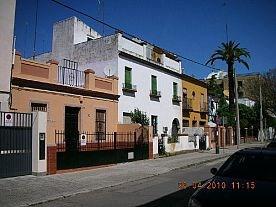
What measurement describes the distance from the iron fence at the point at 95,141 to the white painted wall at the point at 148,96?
3842 mm

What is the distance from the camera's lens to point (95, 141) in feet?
68.8

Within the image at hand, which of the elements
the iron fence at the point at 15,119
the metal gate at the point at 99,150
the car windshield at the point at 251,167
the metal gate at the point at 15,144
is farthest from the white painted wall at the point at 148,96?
the car windshield at the point at 251,167

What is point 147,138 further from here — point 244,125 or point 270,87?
point 270,87

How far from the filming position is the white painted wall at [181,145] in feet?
90.1

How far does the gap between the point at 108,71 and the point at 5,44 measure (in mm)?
10005

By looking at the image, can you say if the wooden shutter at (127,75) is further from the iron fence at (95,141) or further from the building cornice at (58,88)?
the iron fence at (95,141)

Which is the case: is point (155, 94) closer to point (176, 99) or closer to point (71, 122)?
point (176, 99)

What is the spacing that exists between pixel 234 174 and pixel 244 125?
50122 mm

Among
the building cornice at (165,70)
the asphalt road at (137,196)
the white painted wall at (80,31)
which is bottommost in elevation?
the asphalt road at (137,196)

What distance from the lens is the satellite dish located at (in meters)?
26.3

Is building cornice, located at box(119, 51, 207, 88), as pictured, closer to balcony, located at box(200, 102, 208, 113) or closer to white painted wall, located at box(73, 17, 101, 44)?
balcony, located at box(200, 102, 208, 113)

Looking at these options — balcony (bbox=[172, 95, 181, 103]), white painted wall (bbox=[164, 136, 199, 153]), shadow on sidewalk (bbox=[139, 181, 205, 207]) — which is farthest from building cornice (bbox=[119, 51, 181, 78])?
shadow on sidewalk (bbox=[139, 181, 205, 207])

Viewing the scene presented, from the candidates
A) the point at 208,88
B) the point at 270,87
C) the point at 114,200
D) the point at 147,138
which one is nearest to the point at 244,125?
the point at 270,87

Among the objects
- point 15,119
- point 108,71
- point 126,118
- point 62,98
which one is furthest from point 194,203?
point 108,71
